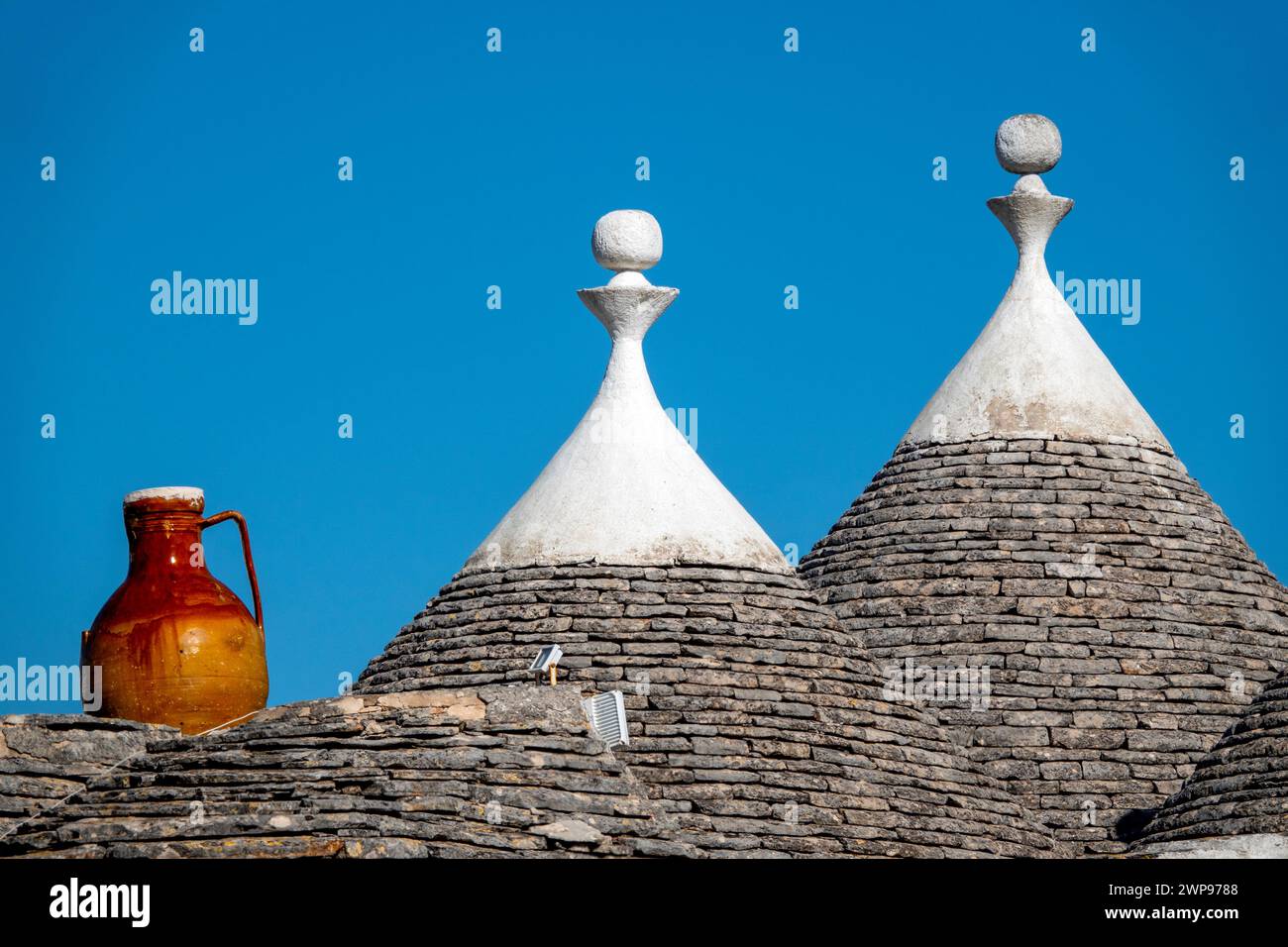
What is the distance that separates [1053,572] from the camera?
1024 inches

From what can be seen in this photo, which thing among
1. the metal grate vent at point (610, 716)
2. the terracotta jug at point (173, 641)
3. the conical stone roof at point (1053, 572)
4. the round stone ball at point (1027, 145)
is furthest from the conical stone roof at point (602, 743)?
the round stone ball at point (1027, 145)

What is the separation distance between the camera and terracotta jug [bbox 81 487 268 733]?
63.1 ft

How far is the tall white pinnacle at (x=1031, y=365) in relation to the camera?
89.8ft

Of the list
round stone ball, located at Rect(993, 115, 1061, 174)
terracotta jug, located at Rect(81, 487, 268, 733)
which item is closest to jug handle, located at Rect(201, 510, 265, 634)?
terracotta jug, located at Rect(81, 487, 268, 733)

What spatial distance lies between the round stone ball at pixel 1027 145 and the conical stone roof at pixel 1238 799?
22.3 feet

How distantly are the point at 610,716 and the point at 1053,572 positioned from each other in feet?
21.6

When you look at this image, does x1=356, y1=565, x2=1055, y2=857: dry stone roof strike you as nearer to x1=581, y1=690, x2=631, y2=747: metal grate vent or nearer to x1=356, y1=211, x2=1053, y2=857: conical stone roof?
x1=356, y1=211, x2=1053, y2=857: conical stone roof

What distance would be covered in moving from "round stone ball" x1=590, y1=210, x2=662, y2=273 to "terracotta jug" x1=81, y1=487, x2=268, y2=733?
591cm

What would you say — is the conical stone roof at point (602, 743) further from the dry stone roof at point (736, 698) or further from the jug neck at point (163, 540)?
the jug neck at point (163, 540)

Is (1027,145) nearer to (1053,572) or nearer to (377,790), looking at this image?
(1053,572)

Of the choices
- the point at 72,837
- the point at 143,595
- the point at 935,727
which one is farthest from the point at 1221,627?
the point at 72,837

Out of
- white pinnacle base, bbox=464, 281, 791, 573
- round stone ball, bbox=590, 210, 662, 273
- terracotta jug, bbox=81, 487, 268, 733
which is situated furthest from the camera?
round stone ball, bbox=590, 210, 662, 273

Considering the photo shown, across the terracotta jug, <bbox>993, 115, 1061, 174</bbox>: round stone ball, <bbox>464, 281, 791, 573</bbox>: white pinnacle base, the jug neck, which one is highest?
<bbox>993, 115, 1061, 174</bbox>: round stone ball

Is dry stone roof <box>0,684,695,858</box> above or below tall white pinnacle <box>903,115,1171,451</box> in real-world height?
below
